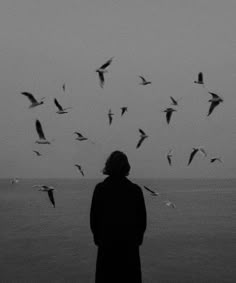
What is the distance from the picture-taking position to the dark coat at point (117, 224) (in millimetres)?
5770

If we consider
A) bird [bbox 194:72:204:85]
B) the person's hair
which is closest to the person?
the person's hair

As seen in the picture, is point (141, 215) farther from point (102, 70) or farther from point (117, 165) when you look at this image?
point (102, 70)

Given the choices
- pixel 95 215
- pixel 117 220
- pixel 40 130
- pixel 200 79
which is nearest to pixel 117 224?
pixel 117 220

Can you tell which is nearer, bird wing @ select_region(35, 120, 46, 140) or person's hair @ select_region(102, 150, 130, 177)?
person's hair @ select_region(102, 150, 130, 177)

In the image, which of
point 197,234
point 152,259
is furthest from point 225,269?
point 197,234

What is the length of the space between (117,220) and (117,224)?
51 millimetres

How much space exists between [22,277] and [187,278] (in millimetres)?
8478

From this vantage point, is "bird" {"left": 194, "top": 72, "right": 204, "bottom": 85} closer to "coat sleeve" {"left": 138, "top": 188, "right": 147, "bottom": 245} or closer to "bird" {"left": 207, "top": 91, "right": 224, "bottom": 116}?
"bird" {"left": 207, "top": 91, "right": 224, "bottom": 116}

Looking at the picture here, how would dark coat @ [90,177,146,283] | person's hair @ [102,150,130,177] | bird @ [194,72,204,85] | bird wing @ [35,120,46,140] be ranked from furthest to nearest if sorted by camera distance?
bird @ [194,72,204,85] < bird wing @ [35,120,46,140] < dark coat @ [90,177,146,283] < person's hair @ [102,150,130,177]

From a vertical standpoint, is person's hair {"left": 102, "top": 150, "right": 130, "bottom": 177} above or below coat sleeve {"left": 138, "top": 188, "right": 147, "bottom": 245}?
above

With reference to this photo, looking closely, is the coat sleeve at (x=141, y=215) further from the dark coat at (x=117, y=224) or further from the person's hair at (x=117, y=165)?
the person's hair at (x=117, y=165)

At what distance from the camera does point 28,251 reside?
106 ft

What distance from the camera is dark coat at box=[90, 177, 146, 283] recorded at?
577 centimetres

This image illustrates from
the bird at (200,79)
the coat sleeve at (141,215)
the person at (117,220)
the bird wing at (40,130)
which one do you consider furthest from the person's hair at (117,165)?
the bird at (200,79)
